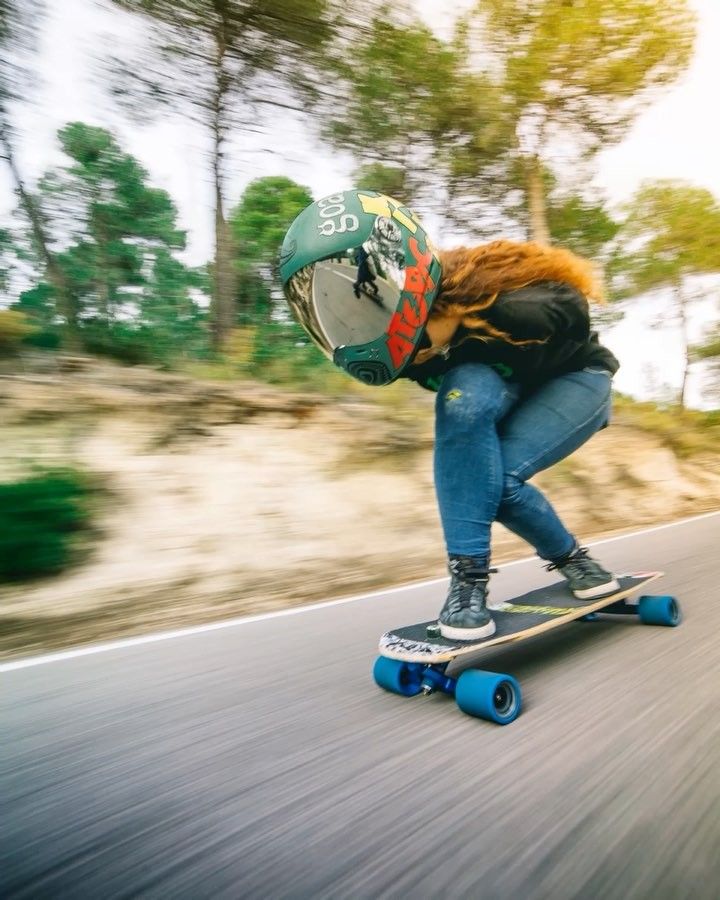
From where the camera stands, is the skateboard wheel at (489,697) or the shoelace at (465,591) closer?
the skateboard wheel at (489,697)

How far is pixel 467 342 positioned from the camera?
1.92 m

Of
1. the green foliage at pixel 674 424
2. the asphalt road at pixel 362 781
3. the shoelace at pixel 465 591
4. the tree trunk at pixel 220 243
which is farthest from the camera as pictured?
the green foliage at pixel 674 424

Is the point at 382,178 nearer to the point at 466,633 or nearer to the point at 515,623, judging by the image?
the point at 515,623

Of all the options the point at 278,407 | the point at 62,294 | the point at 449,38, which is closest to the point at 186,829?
the point at 278,407

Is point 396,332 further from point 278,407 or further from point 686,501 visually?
point 686,501

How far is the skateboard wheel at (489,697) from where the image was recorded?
1.54 meters

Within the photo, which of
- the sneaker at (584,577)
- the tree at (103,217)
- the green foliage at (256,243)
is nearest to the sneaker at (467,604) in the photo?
the sneaker at (584,577)

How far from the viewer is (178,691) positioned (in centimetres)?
200

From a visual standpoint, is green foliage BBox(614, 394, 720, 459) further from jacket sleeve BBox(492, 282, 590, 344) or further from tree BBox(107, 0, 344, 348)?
jacket sleeve BBox(492, 282, 590, 344)

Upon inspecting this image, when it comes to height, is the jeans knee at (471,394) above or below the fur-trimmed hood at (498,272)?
below

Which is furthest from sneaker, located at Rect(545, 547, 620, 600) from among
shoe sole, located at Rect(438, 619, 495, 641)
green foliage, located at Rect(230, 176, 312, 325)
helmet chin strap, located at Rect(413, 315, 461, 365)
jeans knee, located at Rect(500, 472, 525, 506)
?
green foliage, located at Rect(230, 176, 312, 325)

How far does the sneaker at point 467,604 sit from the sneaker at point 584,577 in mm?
549

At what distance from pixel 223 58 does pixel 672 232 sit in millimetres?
11867

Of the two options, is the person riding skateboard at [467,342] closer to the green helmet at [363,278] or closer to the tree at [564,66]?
the green helmet at [363,278]
